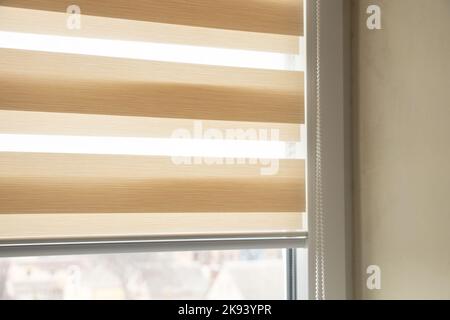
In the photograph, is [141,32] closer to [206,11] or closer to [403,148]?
[206,11]

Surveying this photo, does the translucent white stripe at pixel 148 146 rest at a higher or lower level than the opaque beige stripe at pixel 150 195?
higher

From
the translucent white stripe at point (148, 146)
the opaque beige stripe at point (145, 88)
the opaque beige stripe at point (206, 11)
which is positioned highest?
the opaque beige stripe at point (206, 11)

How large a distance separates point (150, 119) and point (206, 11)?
319mm

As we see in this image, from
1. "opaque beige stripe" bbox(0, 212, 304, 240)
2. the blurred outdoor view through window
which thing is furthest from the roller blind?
the blurred outdoor view through window

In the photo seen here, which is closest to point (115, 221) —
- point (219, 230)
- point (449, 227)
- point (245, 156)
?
point (219, 230)

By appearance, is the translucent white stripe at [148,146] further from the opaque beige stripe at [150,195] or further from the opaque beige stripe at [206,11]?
the opaque beige stripe at [206,11]

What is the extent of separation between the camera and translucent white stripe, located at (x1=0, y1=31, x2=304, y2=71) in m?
1.22

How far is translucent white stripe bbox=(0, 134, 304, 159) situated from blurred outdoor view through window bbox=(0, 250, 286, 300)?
29 centimetres

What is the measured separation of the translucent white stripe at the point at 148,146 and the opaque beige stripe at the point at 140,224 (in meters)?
0.15

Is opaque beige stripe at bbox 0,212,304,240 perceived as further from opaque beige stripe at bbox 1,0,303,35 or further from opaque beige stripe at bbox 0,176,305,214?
opaque beige stripe at bbox 1,0,303,35

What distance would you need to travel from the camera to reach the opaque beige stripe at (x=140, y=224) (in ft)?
3.80

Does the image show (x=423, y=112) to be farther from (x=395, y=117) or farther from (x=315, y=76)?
(x=315, y=76)

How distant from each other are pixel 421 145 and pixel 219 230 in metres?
0.53

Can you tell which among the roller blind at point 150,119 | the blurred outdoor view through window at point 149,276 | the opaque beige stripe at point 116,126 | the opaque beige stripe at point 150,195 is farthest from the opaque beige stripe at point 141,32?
the blurred outdoor view through window at point 149,276
